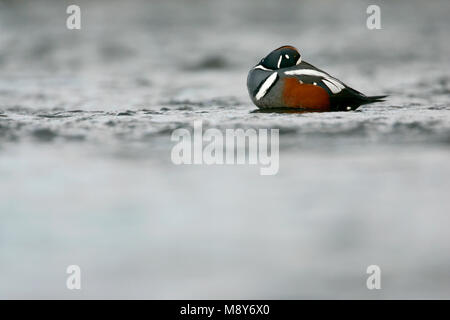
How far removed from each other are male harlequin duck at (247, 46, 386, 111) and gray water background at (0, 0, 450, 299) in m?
0.19

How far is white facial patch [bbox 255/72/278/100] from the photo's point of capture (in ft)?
26.1

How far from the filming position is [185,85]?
11.0 m

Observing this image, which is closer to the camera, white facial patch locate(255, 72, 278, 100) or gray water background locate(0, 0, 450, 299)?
gray water background locate(0, 0, 450, 299)

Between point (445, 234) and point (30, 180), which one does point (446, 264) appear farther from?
point (30, 180)

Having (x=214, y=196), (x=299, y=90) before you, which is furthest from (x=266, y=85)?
(x=214, y=196)

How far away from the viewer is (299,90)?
26.0ft

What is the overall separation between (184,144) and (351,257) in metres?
2.62

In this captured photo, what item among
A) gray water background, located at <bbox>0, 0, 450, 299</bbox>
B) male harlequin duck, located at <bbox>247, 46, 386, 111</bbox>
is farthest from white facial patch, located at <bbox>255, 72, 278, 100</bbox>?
gray water background, located at <bbox>0, 0, 450, 299</bbox>

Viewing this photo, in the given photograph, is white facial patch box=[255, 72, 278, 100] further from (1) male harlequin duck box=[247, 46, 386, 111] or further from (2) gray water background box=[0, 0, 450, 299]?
(2) gray water background box=[0, 0, 450, 299]

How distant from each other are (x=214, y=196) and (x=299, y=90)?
2875mm

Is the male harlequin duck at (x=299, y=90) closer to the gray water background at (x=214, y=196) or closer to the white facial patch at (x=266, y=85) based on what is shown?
the white facial patch at (x=266, y=85)

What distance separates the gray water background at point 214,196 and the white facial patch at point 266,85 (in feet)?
0.62

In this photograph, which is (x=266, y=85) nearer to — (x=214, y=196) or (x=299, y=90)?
(x=299, y=90)

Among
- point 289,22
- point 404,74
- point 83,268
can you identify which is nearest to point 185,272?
point 83,268
